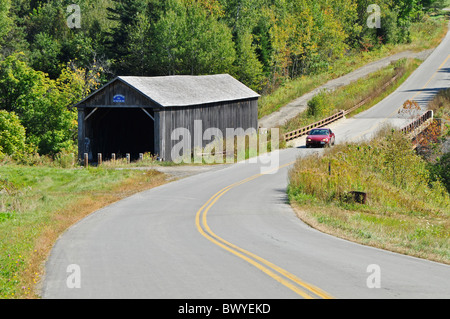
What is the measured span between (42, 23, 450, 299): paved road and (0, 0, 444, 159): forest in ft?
Result: 98.7

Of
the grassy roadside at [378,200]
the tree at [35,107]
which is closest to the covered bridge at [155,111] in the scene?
the tree at [35,107]

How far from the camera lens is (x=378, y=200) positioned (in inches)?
1017

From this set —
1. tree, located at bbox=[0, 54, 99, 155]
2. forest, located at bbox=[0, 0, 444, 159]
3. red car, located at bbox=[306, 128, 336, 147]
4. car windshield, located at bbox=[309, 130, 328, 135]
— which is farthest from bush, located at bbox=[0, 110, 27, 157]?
car windshield, located at bbox=[309, 130, 328, 135]

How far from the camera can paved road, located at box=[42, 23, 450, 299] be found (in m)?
10.6

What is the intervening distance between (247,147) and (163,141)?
312 inches

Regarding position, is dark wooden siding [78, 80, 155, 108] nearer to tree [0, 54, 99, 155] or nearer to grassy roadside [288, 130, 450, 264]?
tree [0, 54, 99, 155]

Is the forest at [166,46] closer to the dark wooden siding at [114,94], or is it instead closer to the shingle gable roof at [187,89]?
the dark wooden siding at [114,94]

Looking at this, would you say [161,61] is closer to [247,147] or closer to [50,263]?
[247,147]

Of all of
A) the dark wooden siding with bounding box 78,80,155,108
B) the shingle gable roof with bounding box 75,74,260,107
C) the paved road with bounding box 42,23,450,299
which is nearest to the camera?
the paved road with bounding box 42,23,450,299

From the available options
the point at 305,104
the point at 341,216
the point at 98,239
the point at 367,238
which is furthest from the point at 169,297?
the point at 305,104

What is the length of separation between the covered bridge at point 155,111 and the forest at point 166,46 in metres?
8.55

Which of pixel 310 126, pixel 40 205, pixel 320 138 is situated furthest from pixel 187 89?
pixel 40 205

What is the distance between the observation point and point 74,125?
5328 centimetres

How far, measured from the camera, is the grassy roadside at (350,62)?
6871 centimetres
